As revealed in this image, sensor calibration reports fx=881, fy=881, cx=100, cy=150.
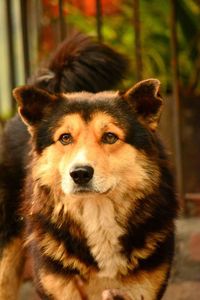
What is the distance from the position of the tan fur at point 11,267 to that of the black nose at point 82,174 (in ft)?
3.77

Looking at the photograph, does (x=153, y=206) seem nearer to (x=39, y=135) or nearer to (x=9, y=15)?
(x=39, y=135)

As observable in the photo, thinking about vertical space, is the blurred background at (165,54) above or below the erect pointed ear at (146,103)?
below

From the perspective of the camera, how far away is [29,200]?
15.4 ft

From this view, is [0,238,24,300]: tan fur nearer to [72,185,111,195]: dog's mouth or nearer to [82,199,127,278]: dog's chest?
[82,199,127,278]: dog's chest

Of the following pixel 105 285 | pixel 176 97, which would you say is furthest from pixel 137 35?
pixel 105 285

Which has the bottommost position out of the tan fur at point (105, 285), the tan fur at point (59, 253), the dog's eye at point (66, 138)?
the tan fur at point (105, 285)

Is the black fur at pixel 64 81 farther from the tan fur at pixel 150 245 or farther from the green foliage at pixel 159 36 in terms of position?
the green foliage at pixel 159 36

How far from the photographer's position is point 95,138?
4.23 meters

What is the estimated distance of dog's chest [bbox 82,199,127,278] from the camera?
4.35 m

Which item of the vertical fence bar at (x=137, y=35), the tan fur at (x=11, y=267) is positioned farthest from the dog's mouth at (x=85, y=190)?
the vertical fence bar at (x=137, y=35)

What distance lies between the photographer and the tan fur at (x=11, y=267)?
5.11 m

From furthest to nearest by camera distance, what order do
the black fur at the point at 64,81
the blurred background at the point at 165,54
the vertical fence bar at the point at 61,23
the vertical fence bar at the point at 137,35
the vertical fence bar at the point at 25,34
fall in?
the vertical fence bar at the point at 25,34
the vertical fence bar at the point at 61,23
the vertical fence bar at the point at 137,35
the blurred background at the point at 165,54
the black fur at the point at 64,81

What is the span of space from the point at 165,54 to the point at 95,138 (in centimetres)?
271

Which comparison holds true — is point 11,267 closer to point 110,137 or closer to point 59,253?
point 59,253
